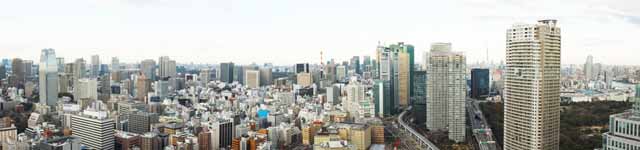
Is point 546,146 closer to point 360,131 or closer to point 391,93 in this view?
point 360,131

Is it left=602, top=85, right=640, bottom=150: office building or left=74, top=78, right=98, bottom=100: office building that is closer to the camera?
left=602, top=85, right=640, bottom=150: office building

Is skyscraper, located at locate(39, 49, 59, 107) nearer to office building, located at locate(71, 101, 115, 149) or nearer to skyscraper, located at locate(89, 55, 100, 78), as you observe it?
skyscraper, located at locate(89, 55, 100, 78)

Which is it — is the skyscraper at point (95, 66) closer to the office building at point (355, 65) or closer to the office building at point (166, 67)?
the office building at point (166, 67)

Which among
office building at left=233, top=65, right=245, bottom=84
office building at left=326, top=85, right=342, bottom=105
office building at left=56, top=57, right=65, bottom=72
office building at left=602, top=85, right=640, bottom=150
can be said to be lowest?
office building at left=326, top=85, right=342, bottom=105

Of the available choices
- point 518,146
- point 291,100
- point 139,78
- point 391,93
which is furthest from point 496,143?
point 139,78

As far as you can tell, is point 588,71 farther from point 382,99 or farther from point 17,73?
point 17,73

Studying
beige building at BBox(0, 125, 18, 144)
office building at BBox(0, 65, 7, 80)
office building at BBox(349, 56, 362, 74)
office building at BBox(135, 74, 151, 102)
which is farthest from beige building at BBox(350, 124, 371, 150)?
office building at BBox(349, 56, 362, 74)
